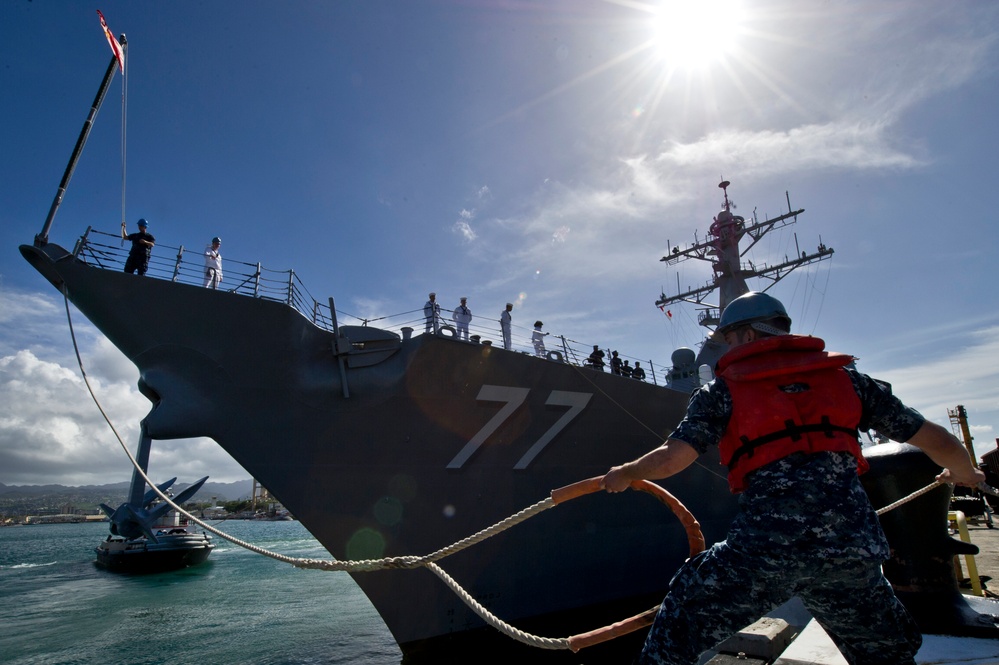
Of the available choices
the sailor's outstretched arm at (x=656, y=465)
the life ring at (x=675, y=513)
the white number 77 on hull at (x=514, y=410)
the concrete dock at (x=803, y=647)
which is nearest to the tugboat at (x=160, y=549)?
the white number 77 on hull at (x=514, y=410)

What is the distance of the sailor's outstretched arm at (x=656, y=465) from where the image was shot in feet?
4.94

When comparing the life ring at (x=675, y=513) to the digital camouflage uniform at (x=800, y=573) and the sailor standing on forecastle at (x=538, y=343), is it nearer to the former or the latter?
the digital camouflage uniform at (x=800, y=573)

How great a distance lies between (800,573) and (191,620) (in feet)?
48.8

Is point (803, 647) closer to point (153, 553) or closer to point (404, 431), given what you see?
point (404, 431)

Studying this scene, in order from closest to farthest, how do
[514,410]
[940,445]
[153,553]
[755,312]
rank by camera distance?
[940,445]
[755,312]
[514,410]
[153,553]

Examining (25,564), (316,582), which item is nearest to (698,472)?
(316,582)

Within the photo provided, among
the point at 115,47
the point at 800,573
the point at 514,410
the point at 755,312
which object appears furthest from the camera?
the point at 514,410

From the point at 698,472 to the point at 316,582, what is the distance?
1476 centimetres

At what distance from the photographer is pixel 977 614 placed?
2887 millimetres

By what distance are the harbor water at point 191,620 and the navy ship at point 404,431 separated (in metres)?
2.90

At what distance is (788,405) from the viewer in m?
1.53

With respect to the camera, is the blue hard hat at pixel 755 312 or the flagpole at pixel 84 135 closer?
the blue hard hat at pixel 755 312

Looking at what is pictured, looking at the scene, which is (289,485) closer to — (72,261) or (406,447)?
(406,447)

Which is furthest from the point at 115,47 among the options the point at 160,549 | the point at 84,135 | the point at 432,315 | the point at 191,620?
the point at 160,549
